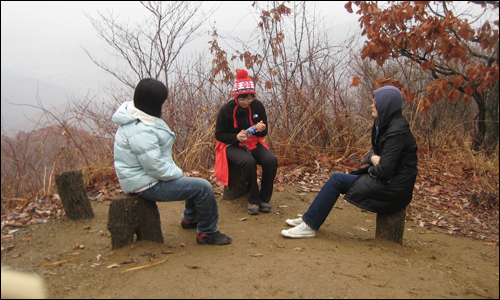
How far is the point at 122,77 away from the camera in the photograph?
23.6 feet

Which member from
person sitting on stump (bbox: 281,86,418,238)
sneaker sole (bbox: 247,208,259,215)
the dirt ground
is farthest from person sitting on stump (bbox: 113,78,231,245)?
person sitting on stump (bbox: 281,86,418,238)

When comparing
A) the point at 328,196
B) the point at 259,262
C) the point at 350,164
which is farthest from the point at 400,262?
the point at 350,164

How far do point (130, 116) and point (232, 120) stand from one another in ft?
5.01

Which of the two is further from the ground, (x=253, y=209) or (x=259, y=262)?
(x=253, y=209)

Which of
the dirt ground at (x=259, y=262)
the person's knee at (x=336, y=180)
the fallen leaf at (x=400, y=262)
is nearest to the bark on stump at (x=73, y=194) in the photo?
the dirt ground at (x=259, y=262)

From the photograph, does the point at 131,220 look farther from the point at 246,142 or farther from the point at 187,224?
→ the point at 246,142

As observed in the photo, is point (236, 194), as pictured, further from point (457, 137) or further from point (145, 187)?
point (457, 137)

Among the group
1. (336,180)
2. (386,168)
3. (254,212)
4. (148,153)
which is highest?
(148,153)

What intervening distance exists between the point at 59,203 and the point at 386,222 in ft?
12.0

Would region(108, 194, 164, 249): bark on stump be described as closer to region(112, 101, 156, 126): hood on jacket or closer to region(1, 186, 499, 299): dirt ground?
region(1, 186, 499, 299): dirt ground

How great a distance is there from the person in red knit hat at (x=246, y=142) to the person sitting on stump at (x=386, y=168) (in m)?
1.00

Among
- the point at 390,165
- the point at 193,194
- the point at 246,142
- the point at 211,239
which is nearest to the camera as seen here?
the point at 390,165

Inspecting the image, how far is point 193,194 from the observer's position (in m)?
3.16

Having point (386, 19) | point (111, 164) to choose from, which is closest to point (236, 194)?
point (111, 164)
